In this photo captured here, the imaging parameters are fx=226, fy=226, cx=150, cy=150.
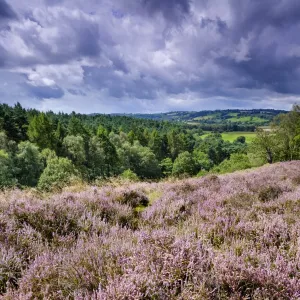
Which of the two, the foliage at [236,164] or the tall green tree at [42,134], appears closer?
the foliage at [236,164]

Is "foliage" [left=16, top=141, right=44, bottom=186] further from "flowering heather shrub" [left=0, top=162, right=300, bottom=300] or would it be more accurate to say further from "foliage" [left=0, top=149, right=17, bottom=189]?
"flowering heather shrub" [left=0, top=162, right=300, bottom=300]

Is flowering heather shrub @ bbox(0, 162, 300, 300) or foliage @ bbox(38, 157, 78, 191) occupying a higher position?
flowering heather shrub @ bbox(0, 162, 300, 300)

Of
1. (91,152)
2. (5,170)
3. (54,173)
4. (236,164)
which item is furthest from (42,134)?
(236,164)

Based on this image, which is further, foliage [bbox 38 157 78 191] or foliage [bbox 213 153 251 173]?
foliage [bbox 213 153 251 173]

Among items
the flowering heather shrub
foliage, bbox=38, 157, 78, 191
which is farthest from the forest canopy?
the flowering heather shrub

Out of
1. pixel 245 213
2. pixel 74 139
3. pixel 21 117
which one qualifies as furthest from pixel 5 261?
pixel 21 117

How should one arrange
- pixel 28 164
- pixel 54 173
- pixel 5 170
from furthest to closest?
pixel 28 164
pixel 5 170
pixel 54 173

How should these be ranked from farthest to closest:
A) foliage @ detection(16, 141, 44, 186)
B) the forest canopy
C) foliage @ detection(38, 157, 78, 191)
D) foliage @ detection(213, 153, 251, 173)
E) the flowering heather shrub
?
foliage @ detection(16, 141, 44, 186) < foliage @ detection(213, 153, 251, 173) < the forest canopy < foliage @ detection(38, 157, 78, 191) < the flowering heather shrub

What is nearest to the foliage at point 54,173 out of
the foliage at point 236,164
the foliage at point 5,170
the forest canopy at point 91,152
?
the forest canopy at point 91,152

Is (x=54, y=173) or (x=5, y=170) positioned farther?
(x=5, y=170)

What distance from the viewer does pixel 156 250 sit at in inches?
94.6

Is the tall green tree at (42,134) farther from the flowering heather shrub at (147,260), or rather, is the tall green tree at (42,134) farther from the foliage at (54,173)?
the flowering heather shrub at (147,260)

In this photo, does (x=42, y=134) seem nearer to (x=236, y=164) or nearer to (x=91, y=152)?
(x=91, y=152)

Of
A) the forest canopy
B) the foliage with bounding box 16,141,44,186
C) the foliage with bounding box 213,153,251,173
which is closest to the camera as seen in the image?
the forest canopy
